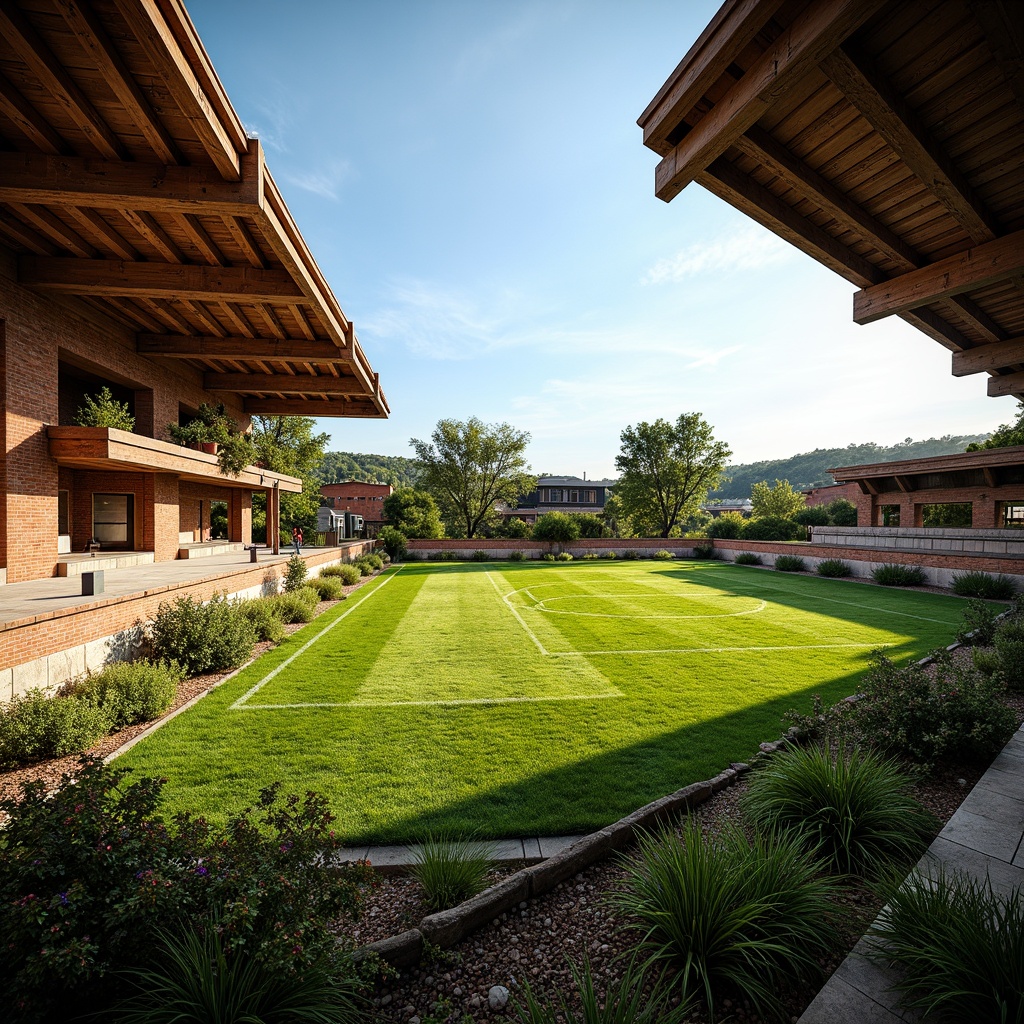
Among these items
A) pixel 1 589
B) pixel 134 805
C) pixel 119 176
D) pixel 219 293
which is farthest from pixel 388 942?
pixel 219 293

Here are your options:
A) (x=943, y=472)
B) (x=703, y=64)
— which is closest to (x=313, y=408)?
(x=703, y=64)

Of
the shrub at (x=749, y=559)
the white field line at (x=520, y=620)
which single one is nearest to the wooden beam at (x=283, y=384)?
the white field line at (x=520, y=620)

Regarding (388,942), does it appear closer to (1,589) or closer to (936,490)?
(1,589)

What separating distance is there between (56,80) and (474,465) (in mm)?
36020

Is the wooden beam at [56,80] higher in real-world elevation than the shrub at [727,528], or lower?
higher

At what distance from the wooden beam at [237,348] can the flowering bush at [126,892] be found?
14.1m

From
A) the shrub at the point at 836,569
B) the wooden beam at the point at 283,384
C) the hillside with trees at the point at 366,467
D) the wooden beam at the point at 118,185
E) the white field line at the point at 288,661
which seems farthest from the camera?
the hillside with trees at the point at 366,467

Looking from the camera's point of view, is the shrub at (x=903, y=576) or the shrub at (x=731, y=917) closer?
the shrub at (x=731, y=917)

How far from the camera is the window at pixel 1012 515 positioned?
24.8 meters

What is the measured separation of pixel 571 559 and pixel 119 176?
27.5 meters

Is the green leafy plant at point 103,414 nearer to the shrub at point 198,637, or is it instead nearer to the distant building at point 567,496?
the shrub at point 198,637

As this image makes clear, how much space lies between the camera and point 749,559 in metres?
28.7

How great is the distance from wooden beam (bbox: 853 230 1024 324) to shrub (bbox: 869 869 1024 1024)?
16.8 ft

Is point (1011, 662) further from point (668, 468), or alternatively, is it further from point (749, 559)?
point (668, 468)
